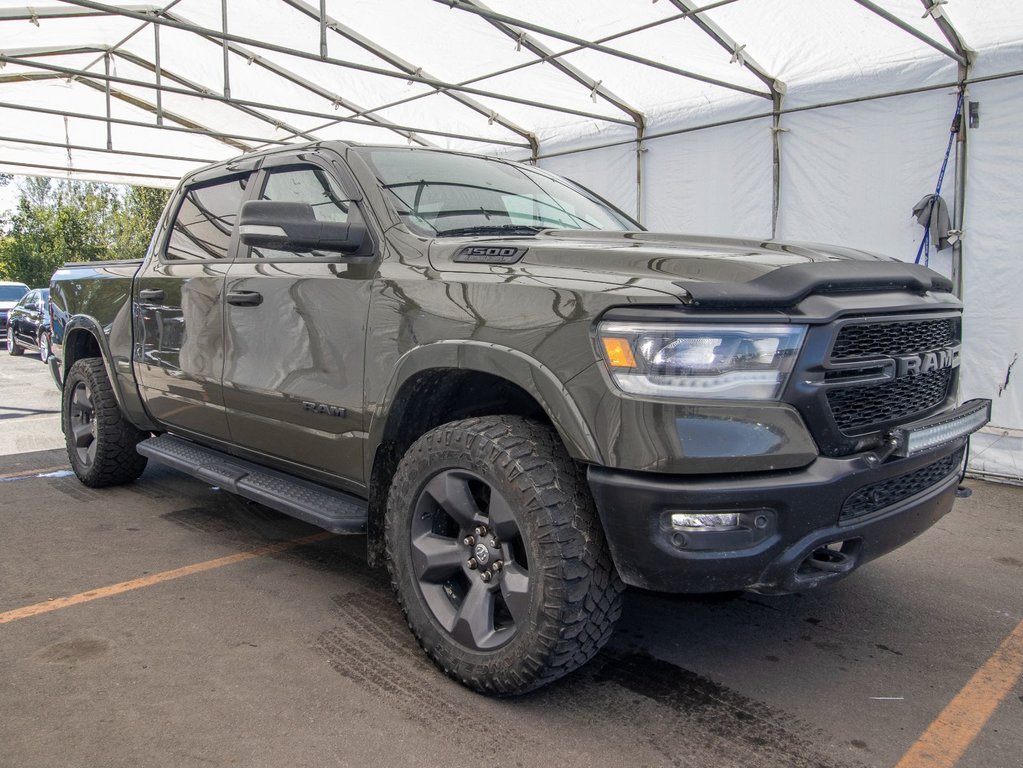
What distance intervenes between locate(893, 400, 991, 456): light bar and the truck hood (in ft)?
1.40

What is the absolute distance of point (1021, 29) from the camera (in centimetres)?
588

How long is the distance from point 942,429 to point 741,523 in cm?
85

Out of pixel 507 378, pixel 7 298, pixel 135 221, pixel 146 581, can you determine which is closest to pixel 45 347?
→ pixel 146 581

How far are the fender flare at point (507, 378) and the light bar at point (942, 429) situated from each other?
889 mm

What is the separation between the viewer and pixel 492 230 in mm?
3127

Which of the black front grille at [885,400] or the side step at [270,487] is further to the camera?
the side step at [270,487]

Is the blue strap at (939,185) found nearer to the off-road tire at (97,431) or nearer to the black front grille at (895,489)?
the black front grille at (895,489)

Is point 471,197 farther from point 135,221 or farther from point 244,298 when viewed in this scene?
point 135,221

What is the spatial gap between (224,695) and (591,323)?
5.36ft

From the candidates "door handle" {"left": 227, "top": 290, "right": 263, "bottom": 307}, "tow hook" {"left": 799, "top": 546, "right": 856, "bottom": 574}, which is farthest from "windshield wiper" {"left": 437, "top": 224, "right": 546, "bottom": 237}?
"tow hook" {"left": 799, "top": 546, "right": 856, "bottom": 574}

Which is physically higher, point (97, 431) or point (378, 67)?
point (378, 67)

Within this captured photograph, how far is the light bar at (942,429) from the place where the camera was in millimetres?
2273

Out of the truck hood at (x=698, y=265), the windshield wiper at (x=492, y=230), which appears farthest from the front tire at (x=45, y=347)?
the truck hood at (x=698, y=265)

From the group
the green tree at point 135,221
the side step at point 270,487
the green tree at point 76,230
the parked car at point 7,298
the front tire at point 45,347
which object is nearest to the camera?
the side step at point 270,487
